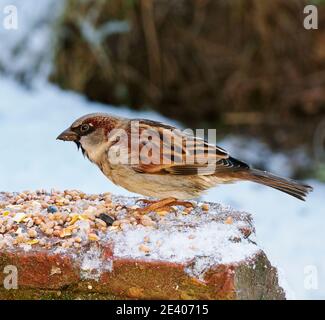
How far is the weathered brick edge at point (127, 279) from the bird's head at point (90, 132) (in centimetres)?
58

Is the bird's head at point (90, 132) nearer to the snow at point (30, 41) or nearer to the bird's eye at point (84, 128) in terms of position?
the bird's eye at point (84, 128)

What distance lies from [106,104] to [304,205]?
2241 mm

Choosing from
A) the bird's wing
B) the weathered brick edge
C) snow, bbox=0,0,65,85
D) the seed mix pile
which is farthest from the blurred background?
the weathered brick edge

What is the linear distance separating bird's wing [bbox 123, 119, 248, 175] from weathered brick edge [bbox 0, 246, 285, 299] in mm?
493

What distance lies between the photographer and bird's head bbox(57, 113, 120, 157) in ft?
11.7

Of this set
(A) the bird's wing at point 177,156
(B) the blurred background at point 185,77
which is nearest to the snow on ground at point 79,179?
(B) the blurred background at point 185,77

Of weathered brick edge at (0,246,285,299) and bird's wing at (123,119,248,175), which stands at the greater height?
bird's wing at (123,119,248,175)

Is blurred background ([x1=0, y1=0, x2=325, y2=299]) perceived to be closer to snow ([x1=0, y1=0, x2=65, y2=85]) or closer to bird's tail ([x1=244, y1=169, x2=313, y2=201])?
snow ([x1=0, y1=0, x2=65, y2=85])

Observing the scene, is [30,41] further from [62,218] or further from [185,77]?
[62,218]

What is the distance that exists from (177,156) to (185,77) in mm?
4914

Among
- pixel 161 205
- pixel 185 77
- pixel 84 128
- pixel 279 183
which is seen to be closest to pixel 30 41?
pixel 185 77
